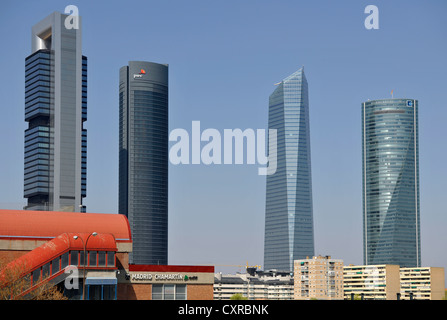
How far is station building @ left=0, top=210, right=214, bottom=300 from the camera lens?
289 ft

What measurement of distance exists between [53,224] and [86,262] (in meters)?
12.1

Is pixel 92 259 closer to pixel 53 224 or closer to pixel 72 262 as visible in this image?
pixel 72 262

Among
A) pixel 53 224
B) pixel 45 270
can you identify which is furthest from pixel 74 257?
pixel 53 224

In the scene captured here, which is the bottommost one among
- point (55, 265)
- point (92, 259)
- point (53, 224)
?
point (55, 265)

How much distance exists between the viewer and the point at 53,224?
332ft

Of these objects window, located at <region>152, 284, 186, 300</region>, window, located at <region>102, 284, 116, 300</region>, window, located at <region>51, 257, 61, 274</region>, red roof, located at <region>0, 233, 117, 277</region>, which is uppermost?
red roof, located at <region>0, 233, 117, 277</region>

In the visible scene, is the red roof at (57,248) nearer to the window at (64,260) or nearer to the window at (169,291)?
the window at (64,260)

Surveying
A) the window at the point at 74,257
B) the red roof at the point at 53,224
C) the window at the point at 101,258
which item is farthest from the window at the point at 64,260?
the red roof at the point at 53,224

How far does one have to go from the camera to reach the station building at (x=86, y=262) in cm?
8812

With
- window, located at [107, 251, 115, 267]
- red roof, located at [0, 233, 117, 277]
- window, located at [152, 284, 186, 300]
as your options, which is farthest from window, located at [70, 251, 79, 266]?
window, located at [152, 284, 186, 300]

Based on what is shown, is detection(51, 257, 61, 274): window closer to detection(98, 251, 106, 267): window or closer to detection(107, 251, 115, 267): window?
detection(98, 251, 106, 267): window

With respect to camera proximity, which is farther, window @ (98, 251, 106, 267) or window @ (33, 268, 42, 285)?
window @ (98, 251, 106, 267)
